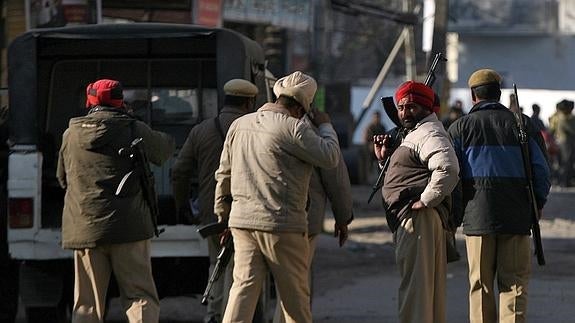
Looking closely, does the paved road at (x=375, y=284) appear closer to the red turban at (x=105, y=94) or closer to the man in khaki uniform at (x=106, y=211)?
the man in khaki uniform at (x=106, y=211)

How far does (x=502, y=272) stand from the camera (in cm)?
913

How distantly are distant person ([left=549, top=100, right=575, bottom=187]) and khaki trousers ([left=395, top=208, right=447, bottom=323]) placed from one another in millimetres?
18815

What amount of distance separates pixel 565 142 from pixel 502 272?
62.0 feet

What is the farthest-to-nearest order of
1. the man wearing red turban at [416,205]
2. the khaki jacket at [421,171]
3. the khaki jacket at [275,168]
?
the man wearing red turban at [416,205], the khaki jacket at [421,171], the khaki jacket at [275,168]

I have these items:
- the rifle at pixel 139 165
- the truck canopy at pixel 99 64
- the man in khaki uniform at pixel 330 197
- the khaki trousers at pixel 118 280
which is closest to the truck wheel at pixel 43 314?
the truck canopy at pixel 99 64

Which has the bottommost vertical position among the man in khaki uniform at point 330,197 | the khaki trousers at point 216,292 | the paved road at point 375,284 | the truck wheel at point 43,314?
the paved road at point 375,284

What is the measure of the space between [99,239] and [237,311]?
1.12 m

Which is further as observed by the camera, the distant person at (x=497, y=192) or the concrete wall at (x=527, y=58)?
the concrete wall at (x=527, y=58)

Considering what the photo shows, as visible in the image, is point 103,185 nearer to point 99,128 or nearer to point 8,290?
point 99,128

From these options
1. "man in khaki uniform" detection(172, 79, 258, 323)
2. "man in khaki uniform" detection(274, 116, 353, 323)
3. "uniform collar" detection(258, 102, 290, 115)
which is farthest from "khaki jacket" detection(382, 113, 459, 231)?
"man in khaki uniform" detection(172, 79, 258, 323)

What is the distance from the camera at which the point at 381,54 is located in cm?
4841

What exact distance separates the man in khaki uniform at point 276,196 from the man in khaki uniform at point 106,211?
841 mm

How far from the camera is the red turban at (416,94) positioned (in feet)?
27.9

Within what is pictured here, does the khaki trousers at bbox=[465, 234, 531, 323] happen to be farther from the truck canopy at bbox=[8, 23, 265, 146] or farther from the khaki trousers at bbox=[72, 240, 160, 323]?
the truck canopy at bbox=[8, 23, 265, 146]
